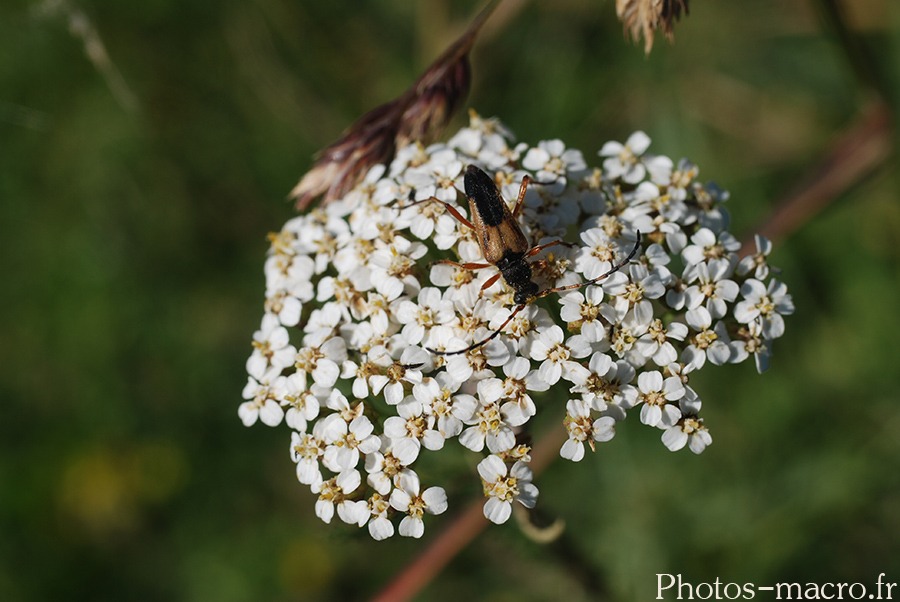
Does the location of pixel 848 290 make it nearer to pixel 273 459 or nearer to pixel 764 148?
pixel 764 148

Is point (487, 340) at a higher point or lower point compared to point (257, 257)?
lower

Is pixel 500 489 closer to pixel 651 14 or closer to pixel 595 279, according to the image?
pixel 595 279

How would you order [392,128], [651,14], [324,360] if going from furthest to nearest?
[392,128] → [324,360] → [651,14]

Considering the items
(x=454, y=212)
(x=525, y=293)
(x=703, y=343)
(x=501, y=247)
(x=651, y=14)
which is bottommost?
(x=703, y=343)

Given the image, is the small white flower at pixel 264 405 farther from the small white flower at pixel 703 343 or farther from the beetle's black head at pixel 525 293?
the small white flower at pixel 703 343

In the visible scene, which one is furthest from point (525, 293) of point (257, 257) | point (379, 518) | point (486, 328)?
point (257, 257)

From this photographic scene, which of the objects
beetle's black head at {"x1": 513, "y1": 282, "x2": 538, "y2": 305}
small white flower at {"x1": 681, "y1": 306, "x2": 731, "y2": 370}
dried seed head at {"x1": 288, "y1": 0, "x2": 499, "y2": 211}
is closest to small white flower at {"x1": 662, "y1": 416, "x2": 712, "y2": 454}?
small white flower at {"x1": 681, "y1": 306, "x2": 731, "y2": 370}

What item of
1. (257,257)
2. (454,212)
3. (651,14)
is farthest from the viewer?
(257,257)

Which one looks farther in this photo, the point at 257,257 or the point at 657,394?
Result: the point at 257,257
